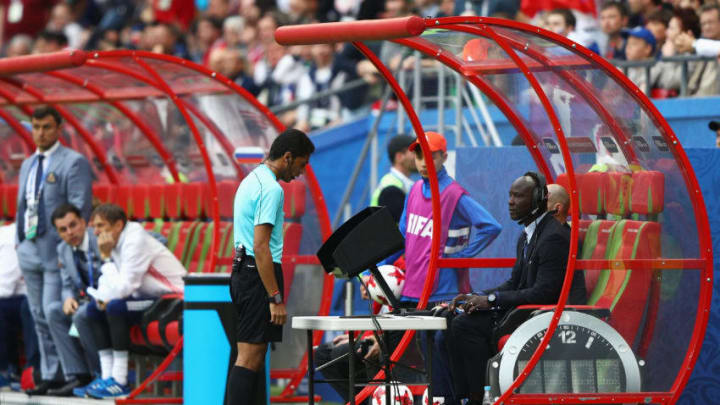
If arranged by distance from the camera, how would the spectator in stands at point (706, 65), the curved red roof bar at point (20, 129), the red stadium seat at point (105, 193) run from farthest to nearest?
the curved red roof bar at point (20, 129) → the red stadium seat at point (105, 193) → the spectator in stands at point (706, 65)

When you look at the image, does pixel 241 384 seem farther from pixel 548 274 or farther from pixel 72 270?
pixel 72 270

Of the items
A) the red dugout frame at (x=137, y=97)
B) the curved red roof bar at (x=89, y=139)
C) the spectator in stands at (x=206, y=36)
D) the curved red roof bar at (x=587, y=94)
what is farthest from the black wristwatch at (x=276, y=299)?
the spectator in stands at (x=206, y=36)

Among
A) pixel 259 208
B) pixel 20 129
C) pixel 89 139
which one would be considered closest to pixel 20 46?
pixel 20 129

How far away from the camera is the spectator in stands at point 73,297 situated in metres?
12.1

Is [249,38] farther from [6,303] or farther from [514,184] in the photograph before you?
[514,184]

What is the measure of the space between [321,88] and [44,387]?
6.01 meters

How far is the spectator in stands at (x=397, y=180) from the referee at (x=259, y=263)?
2.01 meters

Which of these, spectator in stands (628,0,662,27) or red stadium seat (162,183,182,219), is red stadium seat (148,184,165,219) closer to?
red stadium seat (162,183,182,219)

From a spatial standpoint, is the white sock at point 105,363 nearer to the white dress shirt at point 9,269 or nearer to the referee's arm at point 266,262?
the white dress shirt at point 9,269

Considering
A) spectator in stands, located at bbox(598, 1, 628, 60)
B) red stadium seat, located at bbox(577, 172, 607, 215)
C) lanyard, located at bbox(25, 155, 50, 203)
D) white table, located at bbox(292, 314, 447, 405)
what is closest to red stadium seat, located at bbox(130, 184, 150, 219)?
lanyard, located at bbox(25, 155, 50, 203)

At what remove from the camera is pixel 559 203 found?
9359 mm

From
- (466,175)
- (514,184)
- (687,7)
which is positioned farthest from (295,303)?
(687,7)

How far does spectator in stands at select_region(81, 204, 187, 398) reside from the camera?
38.8 feet

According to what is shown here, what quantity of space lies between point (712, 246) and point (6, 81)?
6633 mm
